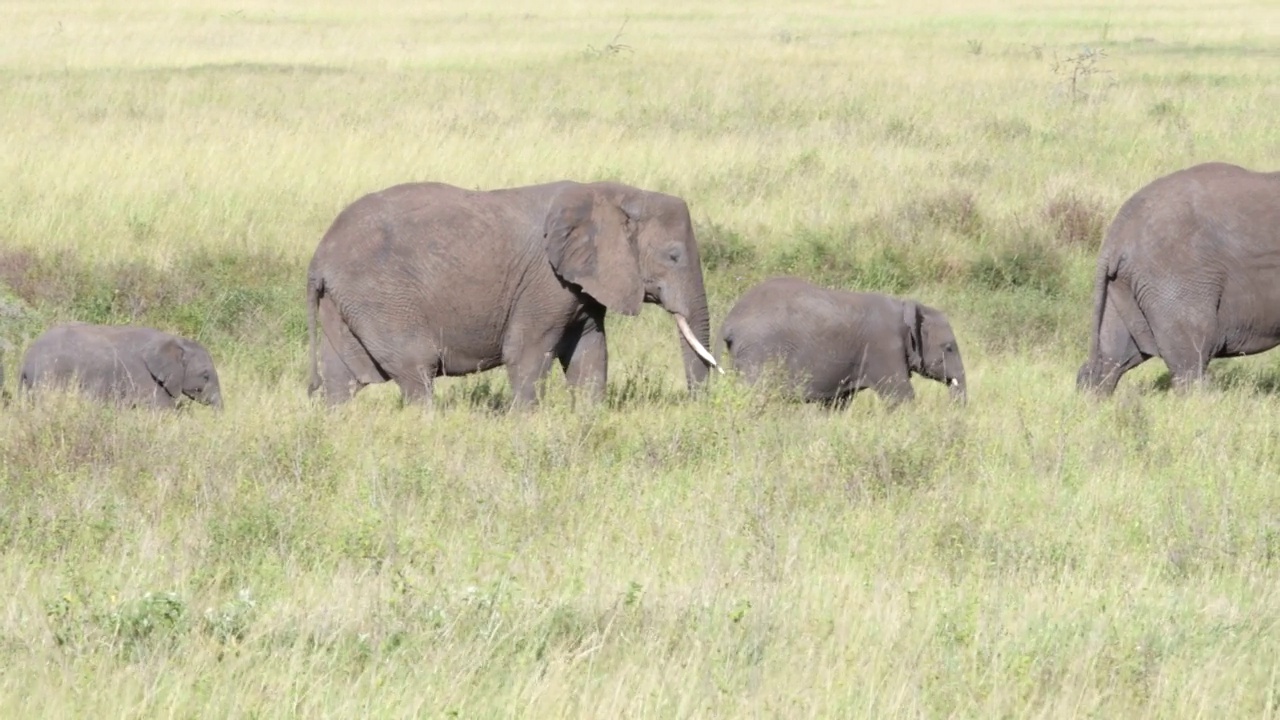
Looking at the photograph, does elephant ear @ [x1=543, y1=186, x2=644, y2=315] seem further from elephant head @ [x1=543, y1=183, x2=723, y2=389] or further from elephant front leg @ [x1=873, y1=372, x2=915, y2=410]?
elephant front leg @ [x1=873, y1=372, x2=915, y2=410]

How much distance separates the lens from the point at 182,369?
10734mm

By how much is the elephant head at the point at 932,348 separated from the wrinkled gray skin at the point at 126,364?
437 centimetres

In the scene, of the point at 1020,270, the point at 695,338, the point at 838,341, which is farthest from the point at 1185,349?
the point at 1020,270

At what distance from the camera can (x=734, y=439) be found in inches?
333

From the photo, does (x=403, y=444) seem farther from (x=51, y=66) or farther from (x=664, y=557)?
(x=51, y=66)

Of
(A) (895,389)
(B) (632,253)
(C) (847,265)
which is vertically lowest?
(C) (847,265)

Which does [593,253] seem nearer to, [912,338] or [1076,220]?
[912,338]

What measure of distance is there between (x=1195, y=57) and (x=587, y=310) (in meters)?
25.5

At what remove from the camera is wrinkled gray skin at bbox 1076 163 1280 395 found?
34.8 feet

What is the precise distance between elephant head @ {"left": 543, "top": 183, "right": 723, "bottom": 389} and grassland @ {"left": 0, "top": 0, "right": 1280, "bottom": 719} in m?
0.61

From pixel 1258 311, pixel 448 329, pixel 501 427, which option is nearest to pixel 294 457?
pixel 501 427

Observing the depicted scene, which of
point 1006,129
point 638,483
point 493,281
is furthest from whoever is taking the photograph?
point 1006,129

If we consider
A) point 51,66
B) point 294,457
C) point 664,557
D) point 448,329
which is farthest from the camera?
point 51,66

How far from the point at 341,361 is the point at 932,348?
3770 millimetres
